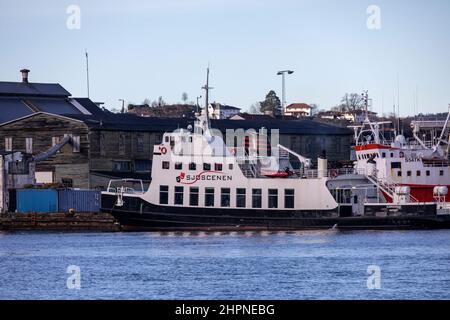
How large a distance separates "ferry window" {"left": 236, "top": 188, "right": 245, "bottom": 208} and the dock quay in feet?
23.0

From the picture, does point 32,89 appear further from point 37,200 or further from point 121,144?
point 37,200

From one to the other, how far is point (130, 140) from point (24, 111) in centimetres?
→ 1232

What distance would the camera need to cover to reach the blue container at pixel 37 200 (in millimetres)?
65375

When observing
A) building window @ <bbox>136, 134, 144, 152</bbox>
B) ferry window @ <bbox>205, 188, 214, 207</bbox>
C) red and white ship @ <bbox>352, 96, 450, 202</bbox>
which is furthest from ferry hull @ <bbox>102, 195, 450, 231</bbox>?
building window @ <bbox>136, 134, 144, 152</bbox>

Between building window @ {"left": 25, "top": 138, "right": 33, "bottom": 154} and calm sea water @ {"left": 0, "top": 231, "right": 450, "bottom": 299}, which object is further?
building window @ {"left": 25, "top": 138, "right": 33, "bottom": 154}

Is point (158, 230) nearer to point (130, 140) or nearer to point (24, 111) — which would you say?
point (130, 140)

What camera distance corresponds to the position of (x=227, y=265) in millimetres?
44844

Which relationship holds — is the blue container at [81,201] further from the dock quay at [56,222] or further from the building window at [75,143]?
the building window at [75,143]

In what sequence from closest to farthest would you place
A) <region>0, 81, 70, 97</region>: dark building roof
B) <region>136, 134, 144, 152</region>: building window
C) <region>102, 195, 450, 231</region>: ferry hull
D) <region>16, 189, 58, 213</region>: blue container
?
<region>102, 195, 450, 231</region>: ferry hull → <region>16, 189, 58, 213</region>: blue container → <region>136, 134, 144, 152</region>: building window → <region>0, 81, 70, 97</region>: dark building roof

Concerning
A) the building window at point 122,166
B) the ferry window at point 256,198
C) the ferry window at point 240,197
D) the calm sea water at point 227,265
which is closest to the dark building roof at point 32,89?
the building window at point 122,166

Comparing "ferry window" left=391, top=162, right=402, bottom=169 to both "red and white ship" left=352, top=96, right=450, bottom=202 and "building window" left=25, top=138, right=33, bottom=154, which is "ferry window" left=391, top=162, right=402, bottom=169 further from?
"building window" left=25, top=138, right=33, bottom=154

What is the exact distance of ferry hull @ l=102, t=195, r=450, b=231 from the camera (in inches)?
2394

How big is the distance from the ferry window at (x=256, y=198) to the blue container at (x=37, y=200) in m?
11.8
